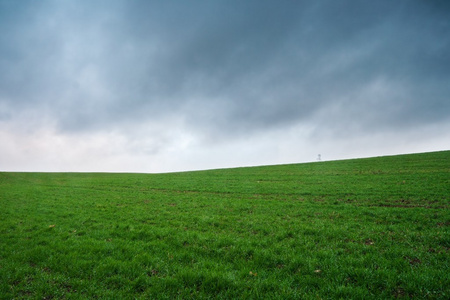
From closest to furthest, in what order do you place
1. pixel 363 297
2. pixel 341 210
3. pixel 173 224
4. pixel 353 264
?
Answer: pixel 363 297
pixel 353 264
pixel 173 224
pixel 341 210

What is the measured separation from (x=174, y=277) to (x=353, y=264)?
6176mm

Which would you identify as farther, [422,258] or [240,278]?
[422,258]

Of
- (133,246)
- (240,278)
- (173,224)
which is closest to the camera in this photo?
(240,278)

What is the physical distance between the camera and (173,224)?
1314cm

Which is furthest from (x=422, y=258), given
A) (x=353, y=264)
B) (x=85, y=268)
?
(x=85, y=268)

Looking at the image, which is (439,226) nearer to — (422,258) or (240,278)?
(422,258)

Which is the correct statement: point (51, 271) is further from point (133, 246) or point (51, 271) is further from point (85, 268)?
point (133, 246)

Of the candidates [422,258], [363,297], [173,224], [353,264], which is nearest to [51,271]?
[173,224]

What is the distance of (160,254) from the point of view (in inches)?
343

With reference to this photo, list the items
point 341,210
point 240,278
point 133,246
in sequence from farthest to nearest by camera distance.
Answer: point 341,210
point 133,246
point 240,278

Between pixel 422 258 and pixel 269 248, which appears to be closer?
pixel 422 258

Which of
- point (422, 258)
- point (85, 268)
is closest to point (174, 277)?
point (85, 268)

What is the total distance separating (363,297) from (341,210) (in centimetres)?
1070

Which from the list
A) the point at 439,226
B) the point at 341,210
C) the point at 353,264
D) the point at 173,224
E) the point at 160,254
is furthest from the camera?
the point at 341,210
